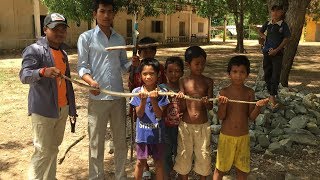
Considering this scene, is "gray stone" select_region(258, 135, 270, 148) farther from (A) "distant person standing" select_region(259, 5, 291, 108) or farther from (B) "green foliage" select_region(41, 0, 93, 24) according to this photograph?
(B) "green foliage" select_region(41, 0, 93, 24)

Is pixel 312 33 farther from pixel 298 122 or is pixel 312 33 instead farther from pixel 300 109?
pixel 298 122

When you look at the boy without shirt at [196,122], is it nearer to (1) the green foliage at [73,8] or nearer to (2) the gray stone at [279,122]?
(2) the gray stone at [279,122]

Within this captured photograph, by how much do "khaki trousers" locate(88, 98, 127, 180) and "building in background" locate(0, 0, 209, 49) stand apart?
17021 millimetres

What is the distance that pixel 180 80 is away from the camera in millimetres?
3324

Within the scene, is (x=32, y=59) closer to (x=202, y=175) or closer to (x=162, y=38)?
(x=202, y=175)

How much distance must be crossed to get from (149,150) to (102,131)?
19.7 inches

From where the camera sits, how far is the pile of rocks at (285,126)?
177 inches

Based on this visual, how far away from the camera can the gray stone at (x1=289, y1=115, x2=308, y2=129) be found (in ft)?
16.3

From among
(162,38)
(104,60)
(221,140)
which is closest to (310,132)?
(221,140)

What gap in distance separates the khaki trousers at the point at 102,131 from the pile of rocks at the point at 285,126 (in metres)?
1.62

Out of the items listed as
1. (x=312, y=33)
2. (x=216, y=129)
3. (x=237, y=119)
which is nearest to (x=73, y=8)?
(x=216, y=129)

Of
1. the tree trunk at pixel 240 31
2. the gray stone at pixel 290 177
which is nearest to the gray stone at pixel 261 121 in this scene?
the gray stone at pixel 290 177

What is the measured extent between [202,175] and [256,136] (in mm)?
1613

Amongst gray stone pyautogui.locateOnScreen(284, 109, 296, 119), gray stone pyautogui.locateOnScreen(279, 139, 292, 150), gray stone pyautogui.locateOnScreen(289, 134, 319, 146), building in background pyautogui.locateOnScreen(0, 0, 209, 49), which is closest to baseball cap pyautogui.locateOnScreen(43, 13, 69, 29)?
gray stone pyautogui.locateOnScreen(279, 139, 292, 150)
